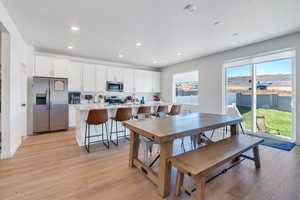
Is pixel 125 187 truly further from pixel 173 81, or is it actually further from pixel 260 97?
pixel 173 81

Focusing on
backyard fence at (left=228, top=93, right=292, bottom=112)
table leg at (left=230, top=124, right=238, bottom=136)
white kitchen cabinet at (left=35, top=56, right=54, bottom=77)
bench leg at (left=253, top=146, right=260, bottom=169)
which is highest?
white kitchen cabinet at (left=35, top=56, right=54, bottom=77)

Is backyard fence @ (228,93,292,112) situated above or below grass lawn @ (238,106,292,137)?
above

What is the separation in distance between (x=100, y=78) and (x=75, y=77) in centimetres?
87

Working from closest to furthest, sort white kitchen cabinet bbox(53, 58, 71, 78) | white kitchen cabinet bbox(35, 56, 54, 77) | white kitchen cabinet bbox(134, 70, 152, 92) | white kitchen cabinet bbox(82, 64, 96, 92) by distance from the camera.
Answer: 1. white kitchen cabinet bbox(35, 56, 54, 77)
2. white kitchen cabinet bbox(53, 58, 71, 78)
3. white kitchen cabinet bbox(82, 64, 96, 92)
4. white kitchen cabinet bbox(134, 70, 152, 92)

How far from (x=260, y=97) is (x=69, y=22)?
5.20m

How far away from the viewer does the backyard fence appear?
11.4 ft

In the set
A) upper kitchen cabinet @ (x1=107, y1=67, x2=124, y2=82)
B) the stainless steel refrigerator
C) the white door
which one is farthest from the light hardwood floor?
upper kitchen cabinet @ (x1=107, y1=67, x2=124, y2=82)

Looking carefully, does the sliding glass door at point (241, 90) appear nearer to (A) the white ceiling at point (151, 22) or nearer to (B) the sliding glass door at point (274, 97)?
(B) the sliding glass door at point (274, 97)

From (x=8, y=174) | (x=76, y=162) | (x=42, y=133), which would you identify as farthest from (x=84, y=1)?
(x=42, y=133)

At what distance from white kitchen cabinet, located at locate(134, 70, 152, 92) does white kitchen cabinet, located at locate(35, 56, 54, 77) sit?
3145 millimetres

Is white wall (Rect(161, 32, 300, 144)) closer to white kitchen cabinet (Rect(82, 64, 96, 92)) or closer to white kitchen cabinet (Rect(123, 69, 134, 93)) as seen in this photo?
white kitchen cabinet (Rect(123, 69, 134, 93))

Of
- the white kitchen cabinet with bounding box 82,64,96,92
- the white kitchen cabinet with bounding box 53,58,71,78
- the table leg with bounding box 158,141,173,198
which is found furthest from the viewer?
the white kitchen cabinet with bounding box 82,64,96,92

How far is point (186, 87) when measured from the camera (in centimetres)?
594

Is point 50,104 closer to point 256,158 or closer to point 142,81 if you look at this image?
point 142,81
